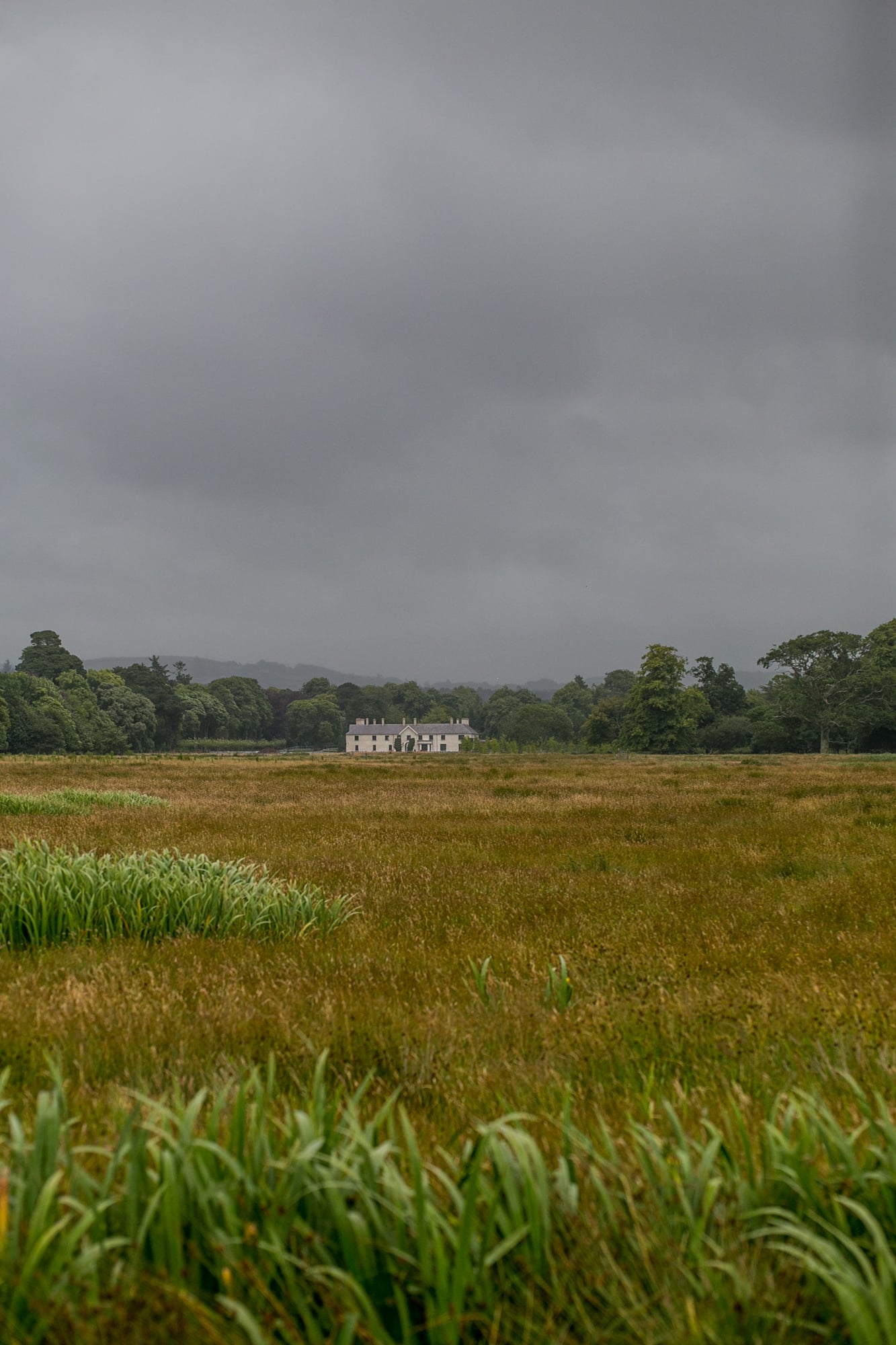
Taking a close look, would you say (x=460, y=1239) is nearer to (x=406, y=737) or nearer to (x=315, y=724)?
(x=406, y=737)

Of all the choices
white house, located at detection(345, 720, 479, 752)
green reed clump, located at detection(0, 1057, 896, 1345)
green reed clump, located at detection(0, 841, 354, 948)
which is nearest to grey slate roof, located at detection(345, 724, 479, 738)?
white house, located at detection(345, 720, 479, 752)

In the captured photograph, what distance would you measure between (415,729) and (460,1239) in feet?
538

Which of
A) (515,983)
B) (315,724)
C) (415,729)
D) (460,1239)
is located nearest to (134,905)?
(515,983)

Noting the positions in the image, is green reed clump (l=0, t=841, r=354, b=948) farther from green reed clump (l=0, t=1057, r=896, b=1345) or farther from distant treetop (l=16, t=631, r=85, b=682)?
distant treetop (l=16, t=631, r=85, b=682)

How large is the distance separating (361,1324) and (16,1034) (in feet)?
8.13

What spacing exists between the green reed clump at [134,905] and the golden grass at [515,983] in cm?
39

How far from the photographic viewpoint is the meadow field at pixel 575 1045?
150 centimetres

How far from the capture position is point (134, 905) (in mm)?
5254

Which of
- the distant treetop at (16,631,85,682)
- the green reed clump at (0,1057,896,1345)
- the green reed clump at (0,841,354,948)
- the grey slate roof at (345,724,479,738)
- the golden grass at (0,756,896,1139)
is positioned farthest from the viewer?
the grey slate roof at (345,724,479,738)

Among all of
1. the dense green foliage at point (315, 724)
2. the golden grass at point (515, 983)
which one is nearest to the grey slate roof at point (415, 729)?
the dense green foliage at point (315, 724)

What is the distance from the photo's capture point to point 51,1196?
1557 millimetres

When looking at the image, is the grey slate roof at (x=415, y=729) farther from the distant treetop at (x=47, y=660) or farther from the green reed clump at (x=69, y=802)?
the green reed clump at (x=69, y=802)

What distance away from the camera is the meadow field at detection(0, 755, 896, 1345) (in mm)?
1496

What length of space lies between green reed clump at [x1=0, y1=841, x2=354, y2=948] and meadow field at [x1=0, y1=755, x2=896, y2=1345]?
0.70ft
